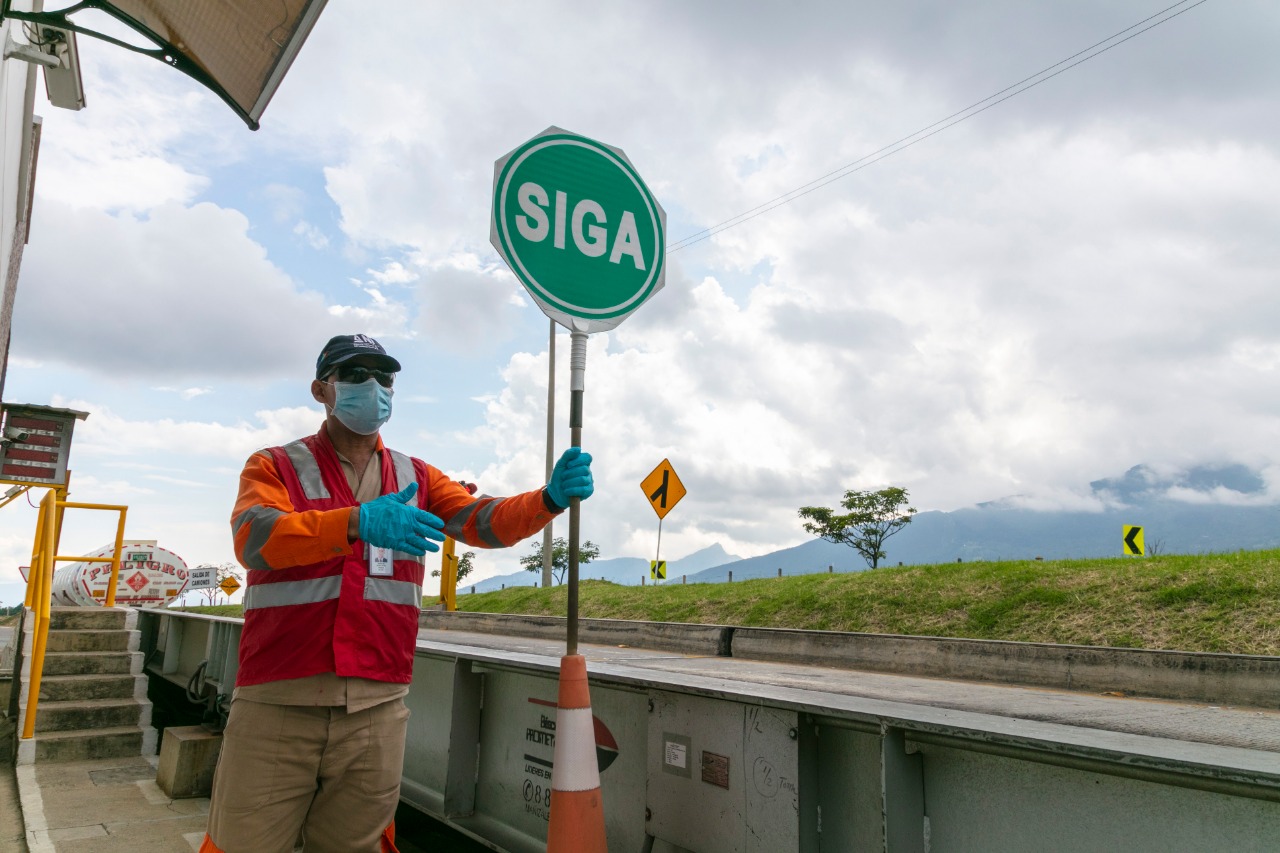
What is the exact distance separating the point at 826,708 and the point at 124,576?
24.4 m

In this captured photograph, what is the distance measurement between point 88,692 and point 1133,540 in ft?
61.9

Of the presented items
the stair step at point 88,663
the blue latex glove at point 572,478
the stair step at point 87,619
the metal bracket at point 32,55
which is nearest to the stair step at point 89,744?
the stair step at point 88,663

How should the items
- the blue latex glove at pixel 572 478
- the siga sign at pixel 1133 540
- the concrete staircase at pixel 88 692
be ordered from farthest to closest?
the siga sign at pixel 1133 540
the concrete staircase at pixel 88 692
the blue latex glove at pixel 572 478

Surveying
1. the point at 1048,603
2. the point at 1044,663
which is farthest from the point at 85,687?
the point at 1048,603

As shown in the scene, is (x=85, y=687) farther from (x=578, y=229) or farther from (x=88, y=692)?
(x=578, y=229)

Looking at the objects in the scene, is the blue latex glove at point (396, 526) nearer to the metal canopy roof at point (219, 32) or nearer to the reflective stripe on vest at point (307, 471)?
the reflective stripe on vest at point (307, 471)

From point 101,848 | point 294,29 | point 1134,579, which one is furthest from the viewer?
point 1134,579

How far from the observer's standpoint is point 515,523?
3021 mm

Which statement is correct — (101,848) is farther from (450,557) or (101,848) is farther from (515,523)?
(450,557)

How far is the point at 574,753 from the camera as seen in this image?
2746 millimetres

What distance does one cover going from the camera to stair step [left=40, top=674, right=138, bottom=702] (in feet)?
25.3

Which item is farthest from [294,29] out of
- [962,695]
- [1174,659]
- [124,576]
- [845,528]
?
[845,528]

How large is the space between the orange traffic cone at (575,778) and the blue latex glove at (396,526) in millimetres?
686

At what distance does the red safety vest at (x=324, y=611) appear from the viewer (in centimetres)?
268
